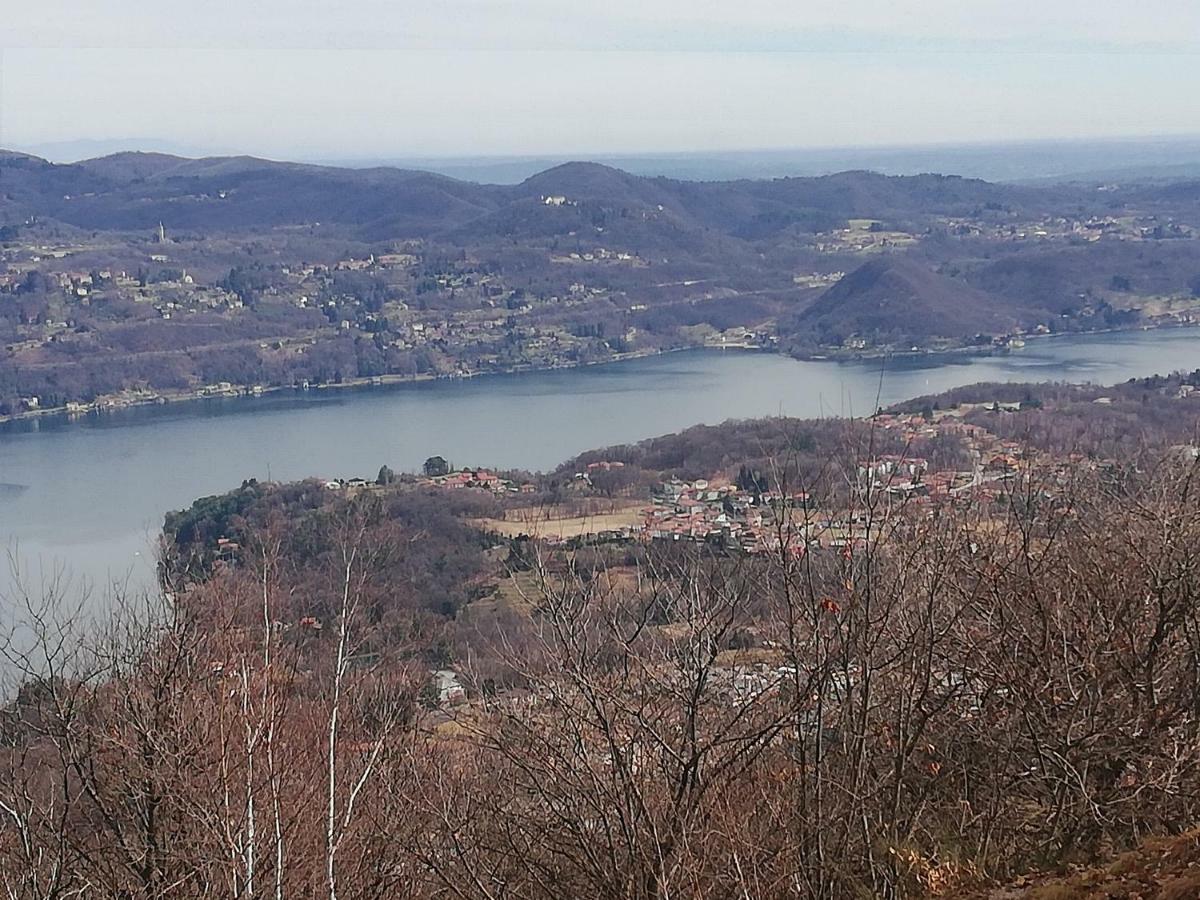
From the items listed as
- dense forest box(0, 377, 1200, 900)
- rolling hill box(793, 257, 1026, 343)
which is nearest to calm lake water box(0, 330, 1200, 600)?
rolling hill box(793, 257, 1026, 343)

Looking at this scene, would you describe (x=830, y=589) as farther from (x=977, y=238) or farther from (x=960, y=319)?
(x=977, y=238)

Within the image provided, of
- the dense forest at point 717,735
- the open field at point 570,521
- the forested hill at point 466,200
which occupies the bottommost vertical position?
the open field at point 570,521

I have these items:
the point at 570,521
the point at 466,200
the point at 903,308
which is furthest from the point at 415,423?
the point at 466,200

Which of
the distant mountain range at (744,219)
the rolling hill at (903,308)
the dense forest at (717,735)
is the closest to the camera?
the dense forest at (717,735)

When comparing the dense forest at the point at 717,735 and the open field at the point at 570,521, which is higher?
the dense forest at the point at 717,735

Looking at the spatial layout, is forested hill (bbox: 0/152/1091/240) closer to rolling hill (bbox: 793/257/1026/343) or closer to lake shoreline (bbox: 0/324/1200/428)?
rolling hill (bbox: 793/257/1026/343)

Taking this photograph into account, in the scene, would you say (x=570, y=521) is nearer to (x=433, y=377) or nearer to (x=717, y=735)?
(x=717, y=735)

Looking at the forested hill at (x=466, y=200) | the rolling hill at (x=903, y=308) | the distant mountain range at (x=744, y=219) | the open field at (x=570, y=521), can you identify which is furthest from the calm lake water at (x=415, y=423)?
the forested hill at (x=466, y=200)

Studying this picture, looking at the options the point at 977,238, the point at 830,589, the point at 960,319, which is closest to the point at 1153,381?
the point at 960,319

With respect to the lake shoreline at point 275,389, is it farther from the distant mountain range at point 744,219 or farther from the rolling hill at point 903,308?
the distant mountain range at point 744,219
